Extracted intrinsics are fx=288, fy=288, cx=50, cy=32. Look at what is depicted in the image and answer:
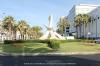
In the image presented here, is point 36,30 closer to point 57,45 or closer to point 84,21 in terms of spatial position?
point 84,21

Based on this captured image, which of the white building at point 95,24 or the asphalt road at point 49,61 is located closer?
the asphalt road at point 49,61

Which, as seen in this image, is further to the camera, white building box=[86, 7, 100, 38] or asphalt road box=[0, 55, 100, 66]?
white building box=[86, 7, 100, 38]

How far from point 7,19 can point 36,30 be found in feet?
193

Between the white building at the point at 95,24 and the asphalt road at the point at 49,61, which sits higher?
the white building at the point at 95,24

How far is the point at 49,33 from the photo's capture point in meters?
82.4

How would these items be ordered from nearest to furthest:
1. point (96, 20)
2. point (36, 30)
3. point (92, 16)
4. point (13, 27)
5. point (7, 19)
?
point (7, 19)
point (13, 27)
point (96, 20)
point (92, 16)
point (36, 30)

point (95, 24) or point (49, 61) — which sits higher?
point (95, 24)

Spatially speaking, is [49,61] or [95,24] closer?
[49,61]

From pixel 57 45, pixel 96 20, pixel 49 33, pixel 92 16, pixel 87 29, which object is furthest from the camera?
pixel 87 29

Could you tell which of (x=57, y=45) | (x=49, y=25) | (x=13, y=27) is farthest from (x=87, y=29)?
(x=57, y=45)

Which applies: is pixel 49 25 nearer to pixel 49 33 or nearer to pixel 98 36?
pixel 49 33

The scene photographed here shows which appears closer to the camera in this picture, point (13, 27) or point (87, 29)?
point (13, 27)

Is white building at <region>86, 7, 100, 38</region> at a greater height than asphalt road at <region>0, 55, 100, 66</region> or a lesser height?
greater

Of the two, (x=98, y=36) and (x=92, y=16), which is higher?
(x=92, y=16)
